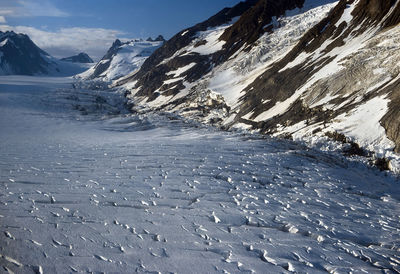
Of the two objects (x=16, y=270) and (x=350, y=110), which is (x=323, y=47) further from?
(x=16, y=270)

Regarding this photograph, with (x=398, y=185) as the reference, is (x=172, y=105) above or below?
above

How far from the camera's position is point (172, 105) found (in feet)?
184

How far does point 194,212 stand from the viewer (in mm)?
10812

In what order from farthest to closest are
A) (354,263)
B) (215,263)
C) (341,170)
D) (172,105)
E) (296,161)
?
(172,105) → (296,161) → (341,170) → (354,263) → (215,263)

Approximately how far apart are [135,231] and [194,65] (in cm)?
6353

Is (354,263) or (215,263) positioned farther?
(354,263)

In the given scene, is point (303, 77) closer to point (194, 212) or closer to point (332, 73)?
point (332, 73)

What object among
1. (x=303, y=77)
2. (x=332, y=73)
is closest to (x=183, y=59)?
(x=303, y=77)

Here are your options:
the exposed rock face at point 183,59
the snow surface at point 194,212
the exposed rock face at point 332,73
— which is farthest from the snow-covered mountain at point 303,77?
the snow surface at point 194,212

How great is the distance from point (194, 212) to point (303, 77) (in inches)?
1159

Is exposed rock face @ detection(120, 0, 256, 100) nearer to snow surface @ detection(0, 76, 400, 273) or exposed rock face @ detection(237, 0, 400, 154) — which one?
exposed rock face @ detection(237, 0, 400, 154)

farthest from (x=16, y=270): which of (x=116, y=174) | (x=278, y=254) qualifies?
(x=116, y=174)

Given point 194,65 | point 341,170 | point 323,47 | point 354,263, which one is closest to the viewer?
point 354,263

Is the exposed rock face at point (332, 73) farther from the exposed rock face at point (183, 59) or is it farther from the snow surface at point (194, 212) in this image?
the exposed rock face at point (183, 59)
